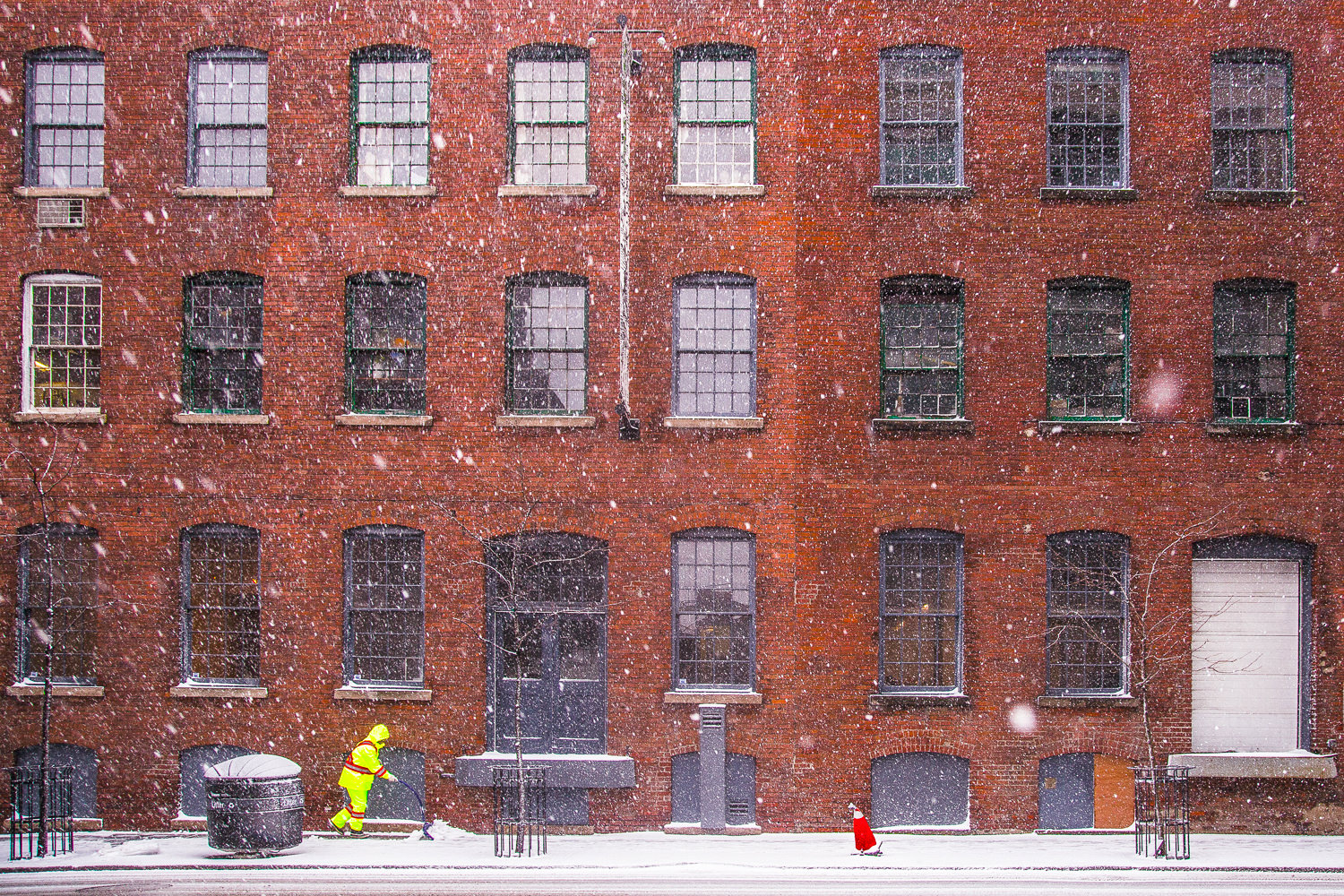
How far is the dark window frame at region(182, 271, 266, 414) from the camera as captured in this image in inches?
650

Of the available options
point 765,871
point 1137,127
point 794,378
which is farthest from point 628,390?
point 1137,127

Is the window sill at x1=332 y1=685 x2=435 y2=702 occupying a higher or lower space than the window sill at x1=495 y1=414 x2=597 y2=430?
lower

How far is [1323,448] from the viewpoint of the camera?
16.0 metres

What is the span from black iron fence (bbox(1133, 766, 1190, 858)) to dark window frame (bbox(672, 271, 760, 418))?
746 cm

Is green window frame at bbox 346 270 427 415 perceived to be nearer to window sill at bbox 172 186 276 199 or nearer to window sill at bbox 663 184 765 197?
window sill at bbox 172 186 276 199

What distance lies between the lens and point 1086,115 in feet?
53.5

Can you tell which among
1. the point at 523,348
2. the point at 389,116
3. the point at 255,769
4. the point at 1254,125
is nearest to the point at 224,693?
the point at 255,769

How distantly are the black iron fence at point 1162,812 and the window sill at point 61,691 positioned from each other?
14864mm

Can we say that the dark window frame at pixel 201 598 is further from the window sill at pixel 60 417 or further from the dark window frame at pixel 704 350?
the dark window frame at pixel 704 350

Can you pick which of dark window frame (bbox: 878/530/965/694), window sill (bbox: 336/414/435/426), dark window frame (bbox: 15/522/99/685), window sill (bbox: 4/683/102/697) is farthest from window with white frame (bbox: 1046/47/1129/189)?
window sill (bbox: 4/683/102/697)

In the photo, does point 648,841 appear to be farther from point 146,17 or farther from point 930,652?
point 146,17

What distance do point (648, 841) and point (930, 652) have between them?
4.88 metres

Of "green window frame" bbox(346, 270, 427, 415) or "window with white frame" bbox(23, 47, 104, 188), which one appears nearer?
"green window frame" bbox(346, 270, 427, 415)

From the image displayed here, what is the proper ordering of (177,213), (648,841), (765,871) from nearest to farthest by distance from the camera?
(765,871)
(648,841)
(177,213)
